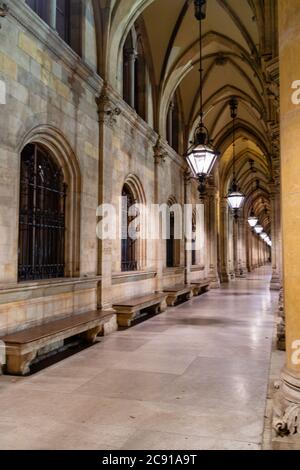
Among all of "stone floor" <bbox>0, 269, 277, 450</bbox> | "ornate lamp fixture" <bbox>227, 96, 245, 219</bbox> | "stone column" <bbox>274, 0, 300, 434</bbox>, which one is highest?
"ornate lamp fixture" <bbox>227, 96, 245, 219</bbox>

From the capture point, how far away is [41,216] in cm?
692

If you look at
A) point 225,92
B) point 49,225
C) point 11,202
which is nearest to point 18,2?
point 11,202

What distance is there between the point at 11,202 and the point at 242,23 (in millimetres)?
8687

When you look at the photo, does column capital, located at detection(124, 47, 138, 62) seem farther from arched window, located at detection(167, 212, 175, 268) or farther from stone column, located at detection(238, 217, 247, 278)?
stone column, located at detection(238, 217, 247, 278)

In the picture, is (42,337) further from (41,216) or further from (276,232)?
(276,232)

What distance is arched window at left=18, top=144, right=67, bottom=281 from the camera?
6.67 metres

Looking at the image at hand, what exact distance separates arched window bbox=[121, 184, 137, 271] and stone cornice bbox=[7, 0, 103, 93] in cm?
319

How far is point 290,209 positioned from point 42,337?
368 centimetres

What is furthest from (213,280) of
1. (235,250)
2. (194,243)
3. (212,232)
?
(235,250)

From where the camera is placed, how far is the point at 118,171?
9.93 m

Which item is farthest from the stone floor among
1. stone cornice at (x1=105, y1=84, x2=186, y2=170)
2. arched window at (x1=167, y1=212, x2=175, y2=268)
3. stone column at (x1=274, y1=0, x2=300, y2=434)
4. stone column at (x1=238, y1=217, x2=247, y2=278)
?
stone column at (x1=238, y1=217, x2=247, y2=278)

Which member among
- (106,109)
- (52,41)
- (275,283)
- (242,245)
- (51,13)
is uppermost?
(51,13)

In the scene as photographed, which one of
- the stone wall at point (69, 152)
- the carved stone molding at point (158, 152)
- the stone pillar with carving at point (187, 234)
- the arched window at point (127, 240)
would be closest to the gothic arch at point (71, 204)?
the stone wall at point (69, 152)
